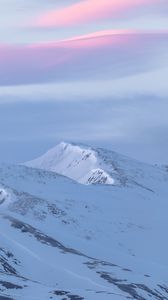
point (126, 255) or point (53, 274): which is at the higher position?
point (126, 255)

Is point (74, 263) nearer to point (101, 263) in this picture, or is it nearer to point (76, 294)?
point (101, 263)

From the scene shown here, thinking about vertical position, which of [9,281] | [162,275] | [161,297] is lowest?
[9,281]

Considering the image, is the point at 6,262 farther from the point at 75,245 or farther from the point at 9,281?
the point at 75,245

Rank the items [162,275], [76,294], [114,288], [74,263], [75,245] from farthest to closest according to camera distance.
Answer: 1. [75,245]
2. [162,275]
3. [74,263]
4. [114,288]
5. [76,294]

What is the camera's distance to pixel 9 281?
382 ft

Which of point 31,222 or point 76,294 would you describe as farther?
point 31,222

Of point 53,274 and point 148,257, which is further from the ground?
point 148,257

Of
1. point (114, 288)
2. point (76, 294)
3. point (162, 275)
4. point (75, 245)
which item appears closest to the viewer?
point (76, 294)

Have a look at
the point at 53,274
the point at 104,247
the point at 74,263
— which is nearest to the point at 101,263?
the point at 74,263

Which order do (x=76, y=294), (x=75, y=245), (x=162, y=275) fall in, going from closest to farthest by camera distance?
(x=76, y=294) → (x=162, y=275) → (x=75, y=245)

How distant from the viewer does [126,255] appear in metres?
185

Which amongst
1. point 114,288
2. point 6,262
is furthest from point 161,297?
point 6,262

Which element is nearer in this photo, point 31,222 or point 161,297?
point 161,297

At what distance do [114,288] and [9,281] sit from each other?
70.6 feet
